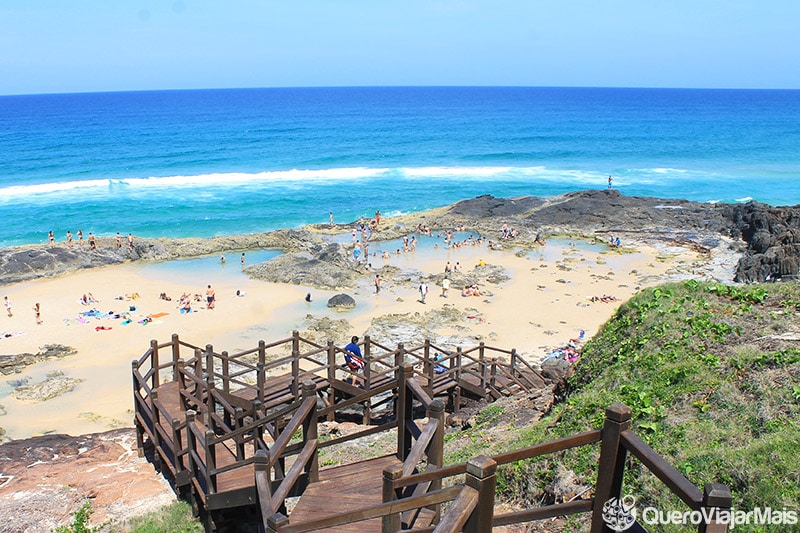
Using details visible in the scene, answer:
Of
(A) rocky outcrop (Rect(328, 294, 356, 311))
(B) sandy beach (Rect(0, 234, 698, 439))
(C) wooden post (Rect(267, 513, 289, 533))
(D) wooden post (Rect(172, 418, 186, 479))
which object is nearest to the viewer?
(C) wooden post (Rect(267, 513, 289, 533))

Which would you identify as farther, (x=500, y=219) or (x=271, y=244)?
(x=500, y=219)

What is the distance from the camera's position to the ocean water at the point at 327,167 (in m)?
50.7

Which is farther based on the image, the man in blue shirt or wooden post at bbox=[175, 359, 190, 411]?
the man in blue shirt

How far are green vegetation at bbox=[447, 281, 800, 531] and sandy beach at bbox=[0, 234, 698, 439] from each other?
1149cm

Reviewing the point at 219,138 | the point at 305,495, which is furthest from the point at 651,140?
the point at 305,495

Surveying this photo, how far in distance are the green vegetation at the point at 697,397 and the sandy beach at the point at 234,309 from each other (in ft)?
37.7

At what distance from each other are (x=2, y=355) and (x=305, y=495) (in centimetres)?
2082

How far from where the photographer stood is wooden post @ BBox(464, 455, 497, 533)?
3.51 meters

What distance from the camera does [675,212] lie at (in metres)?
45.2

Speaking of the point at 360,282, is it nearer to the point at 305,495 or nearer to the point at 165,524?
the point at 165,524

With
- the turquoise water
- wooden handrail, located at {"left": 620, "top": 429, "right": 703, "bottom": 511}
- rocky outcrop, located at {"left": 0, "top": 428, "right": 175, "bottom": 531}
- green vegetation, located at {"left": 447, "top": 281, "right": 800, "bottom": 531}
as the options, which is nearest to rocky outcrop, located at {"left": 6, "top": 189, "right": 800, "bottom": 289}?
the turquoise water

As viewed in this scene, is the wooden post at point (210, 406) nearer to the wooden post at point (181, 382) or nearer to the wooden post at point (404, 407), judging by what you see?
the wooden post at point (181, 382)

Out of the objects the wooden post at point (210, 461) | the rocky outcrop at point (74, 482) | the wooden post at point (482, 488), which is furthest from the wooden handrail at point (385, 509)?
the rocky outcrop at point (74, 482)

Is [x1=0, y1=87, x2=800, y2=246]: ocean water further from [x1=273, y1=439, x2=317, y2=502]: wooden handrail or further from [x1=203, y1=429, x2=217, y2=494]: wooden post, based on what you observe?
[x1=273, y1=439, x2=317, y2=502]: wooden handrail
